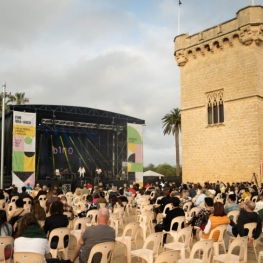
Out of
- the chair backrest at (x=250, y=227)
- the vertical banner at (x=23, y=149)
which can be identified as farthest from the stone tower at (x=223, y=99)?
the chair backrest at (x=250, y=227)

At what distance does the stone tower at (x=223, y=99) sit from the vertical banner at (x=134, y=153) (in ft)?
11.2

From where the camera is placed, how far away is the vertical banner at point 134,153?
81.5 ft

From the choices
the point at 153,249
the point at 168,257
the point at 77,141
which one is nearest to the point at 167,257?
the point at 168,257

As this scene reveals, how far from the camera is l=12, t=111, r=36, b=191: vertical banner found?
1908 centimetres

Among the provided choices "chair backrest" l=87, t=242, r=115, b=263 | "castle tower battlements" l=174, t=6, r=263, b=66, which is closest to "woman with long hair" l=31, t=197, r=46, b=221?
"chair backrest" l=87, t=242, r=115, b=263

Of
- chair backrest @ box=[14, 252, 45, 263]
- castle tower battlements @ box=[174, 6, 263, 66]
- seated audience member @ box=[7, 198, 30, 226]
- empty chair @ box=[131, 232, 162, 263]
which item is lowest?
empty chair @ box=[131, 232, 162, 263]

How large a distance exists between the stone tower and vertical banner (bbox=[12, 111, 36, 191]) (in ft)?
34.3

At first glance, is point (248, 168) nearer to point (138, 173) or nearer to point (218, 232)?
point (138, 173)

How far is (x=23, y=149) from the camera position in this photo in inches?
764

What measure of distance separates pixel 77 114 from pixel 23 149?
5.08 meters

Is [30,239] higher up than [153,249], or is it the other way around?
[30,239]

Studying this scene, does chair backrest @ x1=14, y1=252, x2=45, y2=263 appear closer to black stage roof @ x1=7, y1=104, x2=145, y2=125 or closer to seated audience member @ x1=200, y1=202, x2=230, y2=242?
seated audience member @ x1=200, y1=202, x2=230, y2=242

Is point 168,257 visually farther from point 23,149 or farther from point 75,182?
point 75,182

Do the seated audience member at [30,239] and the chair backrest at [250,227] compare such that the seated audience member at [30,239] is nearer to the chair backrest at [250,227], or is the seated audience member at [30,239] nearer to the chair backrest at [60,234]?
the chair backrest at [60,234]
